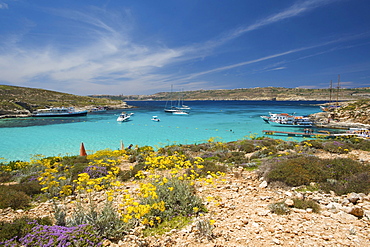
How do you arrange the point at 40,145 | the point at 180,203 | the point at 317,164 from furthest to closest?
the point at 40,145, the point at 317,164, the point at 180,203

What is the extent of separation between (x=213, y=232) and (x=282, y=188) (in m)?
3.74

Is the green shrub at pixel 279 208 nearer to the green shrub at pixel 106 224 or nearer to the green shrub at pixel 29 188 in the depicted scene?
the green shrub at pixel 106 224

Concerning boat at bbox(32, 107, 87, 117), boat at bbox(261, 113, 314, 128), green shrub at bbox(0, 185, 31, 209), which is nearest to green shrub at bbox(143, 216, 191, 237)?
green shrub at bbox(0, 185, 31, 209)

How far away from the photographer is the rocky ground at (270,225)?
12.5ft

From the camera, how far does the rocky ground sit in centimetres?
382

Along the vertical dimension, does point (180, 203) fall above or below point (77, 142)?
above

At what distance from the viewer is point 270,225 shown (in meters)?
4.38

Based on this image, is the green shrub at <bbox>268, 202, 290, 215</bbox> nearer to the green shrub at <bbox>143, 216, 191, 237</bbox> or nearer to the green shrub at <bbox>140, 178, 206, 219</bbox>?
the green shrub at <bbox>140, 178, 206, 219</bbox>

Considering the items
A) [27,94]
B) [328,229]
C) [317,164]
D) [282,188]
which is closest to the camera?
[328,229]

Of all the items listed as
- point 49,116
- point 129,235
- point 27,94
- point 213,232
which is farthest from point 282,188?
point 27,94

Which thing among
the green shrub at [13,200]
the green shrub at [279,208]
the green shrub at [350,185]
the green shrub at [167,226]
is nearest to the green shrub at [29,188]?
the green shrub at [13,200]

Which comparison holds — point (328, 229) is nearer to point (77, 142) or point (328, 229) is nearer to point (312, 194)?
point (312, 194)

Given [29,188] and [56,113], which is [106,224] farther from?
[56,113]

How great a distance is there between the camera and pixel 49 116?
218ft
